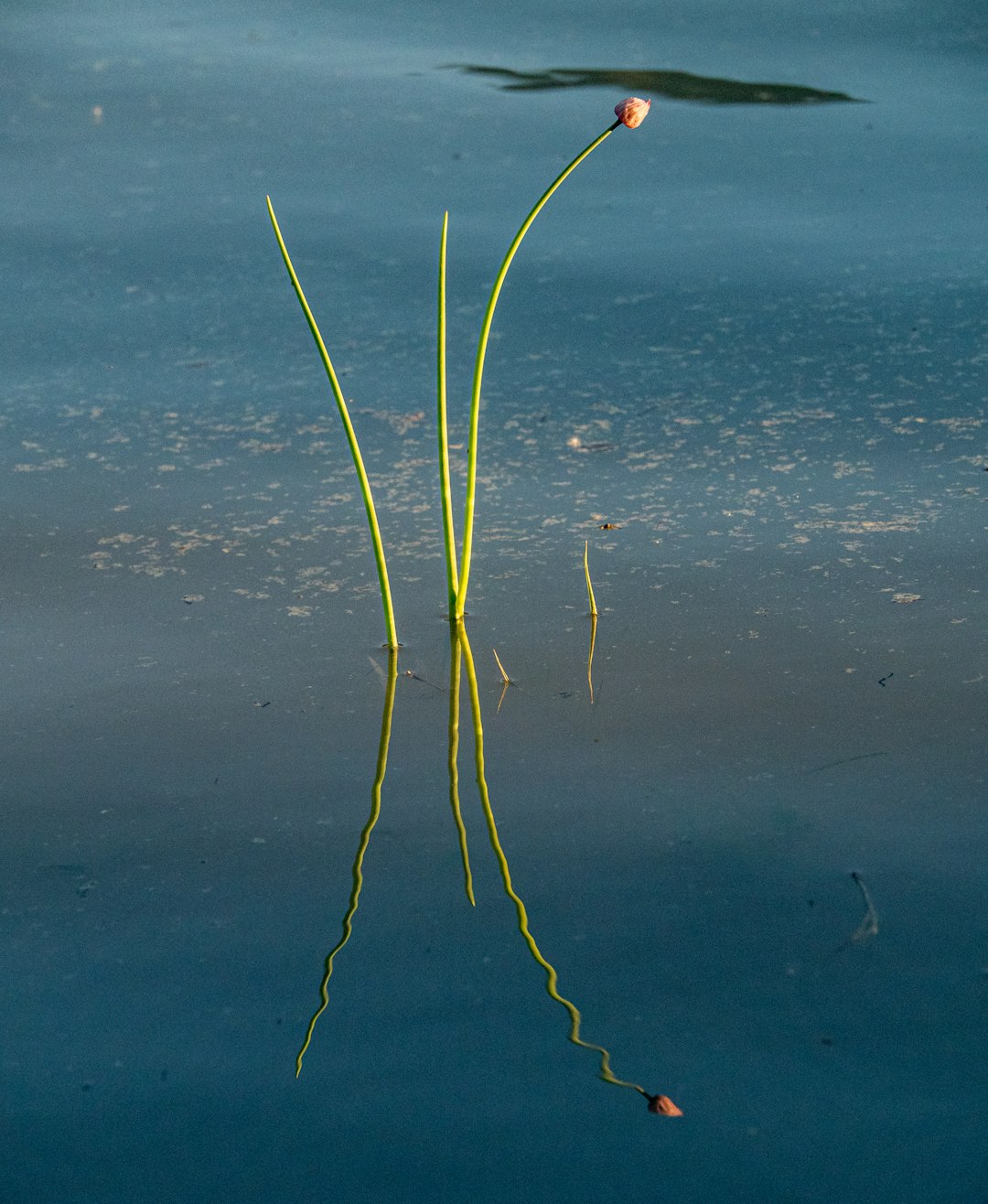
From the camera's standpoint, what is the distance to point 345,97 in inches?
110

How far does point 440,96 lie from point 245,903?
211 cm

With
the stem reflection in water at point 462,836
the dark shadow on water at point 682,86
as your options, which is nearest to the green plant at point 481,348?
the stem reflection in water at point 462,836

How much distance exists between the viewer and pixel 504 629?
143cm

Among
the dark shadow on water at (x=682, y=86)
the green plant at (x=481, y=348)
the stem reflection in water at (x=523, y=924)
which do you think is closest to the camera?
the stem reflection in water at (x=523, y=924)

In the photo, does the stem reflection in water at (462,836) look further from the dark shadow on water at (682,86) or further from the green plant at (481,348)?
the dark shadow on water at (682,86)

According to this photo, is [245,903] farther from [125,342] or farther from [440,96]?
[440,96]

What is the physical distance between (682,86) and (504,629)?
176cm

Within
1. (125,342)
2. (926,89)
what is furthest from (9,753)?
(926,89)

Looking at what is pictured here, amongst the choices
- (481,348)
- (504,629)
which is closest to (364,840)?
Result: (504,629)

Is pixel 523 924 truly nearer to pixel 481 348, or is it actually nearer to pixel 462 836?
pixel 462 836

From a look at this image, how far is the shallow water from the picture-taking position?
883mm

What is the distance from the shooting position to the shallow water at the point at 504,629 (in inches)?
34.8

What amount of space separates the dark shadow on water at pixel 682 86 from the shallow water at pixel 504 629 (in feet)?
0.07

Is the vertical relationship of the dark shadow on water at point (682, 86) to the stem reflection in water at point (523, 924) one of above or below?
above
